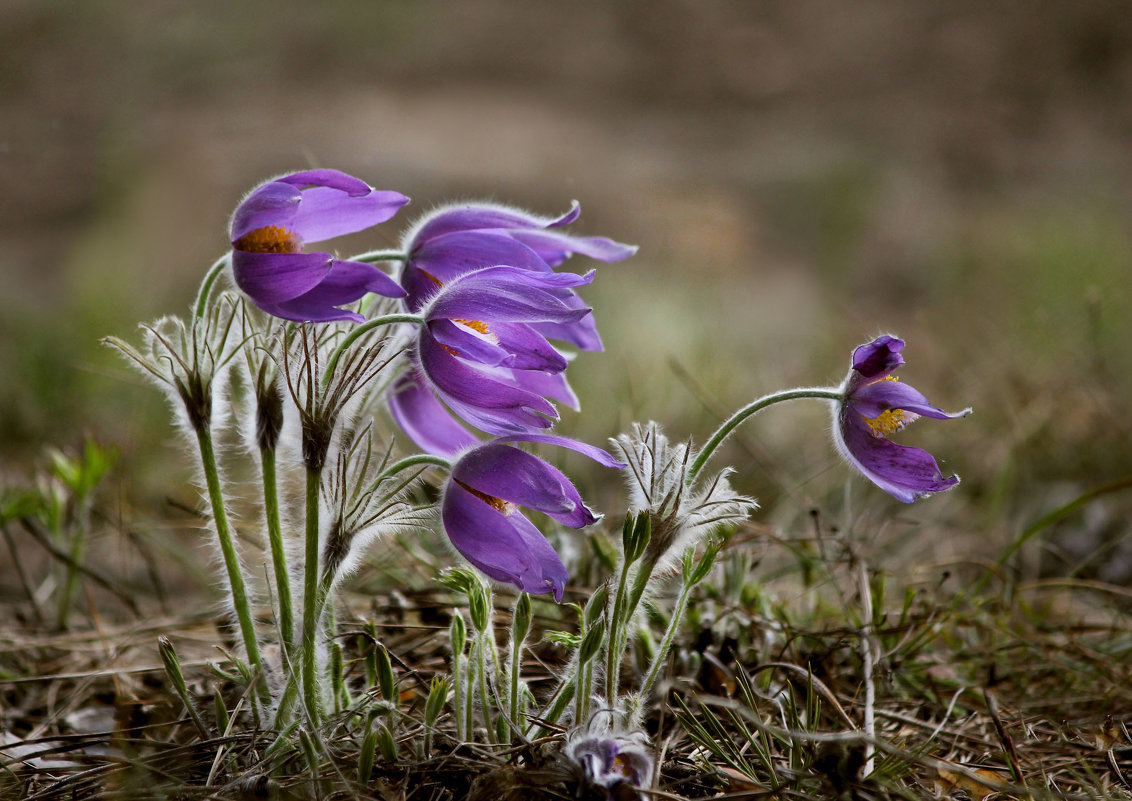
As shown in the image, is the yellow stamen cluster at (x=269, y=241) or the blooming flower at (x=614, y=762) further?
the yellow stamen cluster at (x=269, y=241)

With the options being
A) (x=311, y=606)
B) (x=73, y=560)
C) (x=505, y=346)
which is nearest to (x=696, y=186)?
(x=73, y=560)

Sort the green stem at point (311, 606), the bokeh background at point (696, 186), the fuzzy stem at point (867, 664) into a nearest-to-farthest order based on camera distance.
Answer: the green stem at point (311, 606) → the fuzzy stem at point (867, 664) → the bokeh background at point (696, 186)

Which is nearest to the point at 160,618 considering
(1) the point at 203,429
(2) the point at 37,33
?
(1) the point at 203,429

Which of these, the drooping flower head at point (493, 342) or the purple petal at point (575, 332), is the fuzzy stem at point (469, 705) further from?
the purple petal at point (575, 332)

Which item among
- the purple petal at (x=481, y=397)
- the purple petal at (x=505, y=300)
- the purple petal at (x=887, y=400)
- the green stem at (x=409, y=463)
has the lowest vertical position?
the green stem at (x=409, y=463)

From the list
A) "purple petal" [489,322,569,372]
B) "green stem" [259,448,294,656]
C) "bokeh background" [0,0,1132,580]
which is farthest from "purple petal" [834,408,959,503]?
"bokeh background" [0,0,1132,580]

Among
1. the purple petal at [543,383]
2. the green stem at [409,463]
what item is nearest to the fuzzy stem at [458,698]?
the green stem at [409,463]
